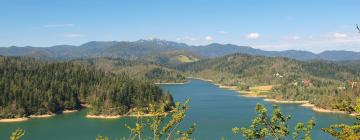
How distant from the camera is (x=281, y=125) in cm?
3141

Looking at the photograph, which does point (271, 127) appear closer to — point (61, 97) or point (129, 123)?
point (129, 123)

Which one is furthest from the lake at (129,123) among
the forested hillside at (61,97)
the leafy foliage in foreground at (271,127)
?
the leafy foliage in foreground at (271,127)

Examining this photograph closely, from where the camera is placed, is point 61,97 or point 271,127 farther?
point 61,97

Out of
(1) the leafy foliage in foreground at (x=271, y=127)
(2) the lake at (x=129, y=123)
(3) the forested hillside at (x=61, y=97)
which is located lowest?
(2) the lake at (x=129, y=123)

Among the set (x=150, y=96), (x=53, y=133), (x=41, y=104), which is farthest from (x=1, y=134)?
(x=150, y=96)

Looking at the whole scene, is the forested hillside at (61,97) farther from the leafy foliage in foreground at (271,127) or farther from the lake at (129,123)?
the leafy foliage in foreground at (271,127)

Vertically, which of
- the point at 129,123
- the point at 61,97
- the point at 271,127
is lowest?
the point at 129,123

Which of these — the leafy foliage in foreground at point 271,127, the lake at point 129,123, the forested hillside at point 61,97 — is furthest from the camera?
the forested hillside at point 61,97

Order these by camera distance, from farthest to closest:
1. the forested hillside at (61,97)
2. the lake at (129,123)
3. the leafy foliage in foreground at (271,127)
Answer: the forested hillside at (61,97) → the lake at (129,123) → the leafy foliage in foreground at (271,127)

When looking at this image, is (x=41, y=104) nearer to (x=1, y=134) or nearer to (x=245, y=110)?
(x=1, y=134)

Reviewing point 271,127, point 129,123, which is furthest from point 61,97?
point 271,127

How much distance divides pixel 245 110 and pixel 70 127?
74145 mm

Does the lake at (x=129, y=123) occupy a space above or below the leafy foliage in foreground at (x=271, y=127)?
below

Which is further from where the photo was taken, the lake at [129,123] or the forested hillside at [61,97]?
the forested hillside at [61,97]
